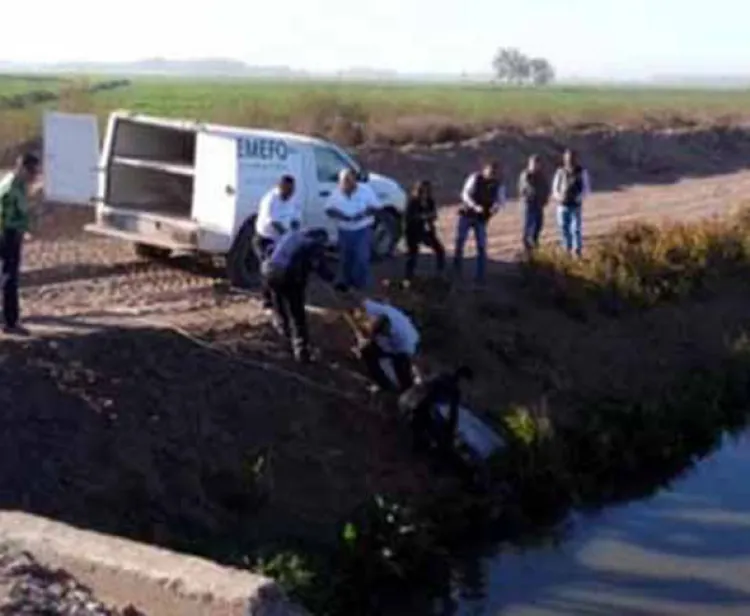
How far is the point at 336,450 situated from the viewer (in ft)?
54.3

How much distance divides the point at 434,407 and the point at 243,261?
4.12 metres

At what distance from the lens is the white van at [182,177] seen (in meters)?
20.0

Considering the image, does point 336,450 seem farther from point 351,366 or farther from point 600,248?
point 600,248

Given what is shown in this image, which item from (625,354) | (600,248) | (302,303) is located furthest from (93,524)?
(600,248)

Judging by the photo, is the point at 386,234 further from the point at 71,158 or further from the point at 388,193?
the point at 71,158

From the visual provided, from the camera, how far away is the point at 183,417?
15750 mm

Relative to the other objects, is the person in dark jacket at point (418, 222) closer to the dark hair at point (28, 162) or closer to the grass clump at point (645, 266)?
the grass clump at point (645, 266)

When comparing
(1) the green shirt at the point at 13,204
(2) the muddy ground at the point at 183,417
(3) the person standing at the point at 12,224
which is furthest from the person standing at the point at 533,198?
(1) the green shirt at the point at 13,204

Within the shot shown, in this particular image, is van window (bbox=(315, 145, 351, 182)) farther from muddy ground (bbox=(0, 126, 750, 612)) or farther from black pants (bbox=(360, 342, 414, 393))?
black pants (bbox=(360, 342, 414, 393))

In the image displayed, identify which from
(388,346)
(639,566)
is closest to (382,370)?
(388,346)

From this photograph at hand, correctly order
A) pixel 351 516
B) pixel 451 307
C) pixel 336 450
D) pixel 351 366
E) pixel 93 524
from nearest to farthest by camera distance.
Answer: pixel 93 524
pixel 351 516
pixel 336 450
pixel 351 366
pixel 451 307

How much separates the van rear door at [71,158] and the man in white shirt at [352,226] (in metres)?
3.53

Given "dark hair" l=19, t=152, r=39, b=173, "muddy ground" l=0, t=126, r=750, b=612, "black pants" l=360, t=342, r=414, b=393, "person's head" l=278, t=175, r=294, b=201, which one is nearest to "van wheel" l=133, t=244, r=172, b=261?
"muddy ground" l=0, t=126, r=750, b=612

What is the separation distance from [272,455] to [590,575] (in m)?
3.16
